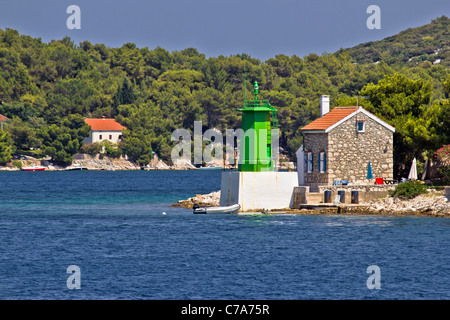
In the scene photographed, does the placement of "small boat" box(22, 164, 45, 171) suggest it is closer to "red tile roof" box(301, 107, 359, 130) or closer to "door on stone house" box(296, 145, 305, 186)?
"door on stone house" box(296, 145, 305, 186)

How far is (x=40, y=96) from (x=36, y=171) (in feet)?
55.2

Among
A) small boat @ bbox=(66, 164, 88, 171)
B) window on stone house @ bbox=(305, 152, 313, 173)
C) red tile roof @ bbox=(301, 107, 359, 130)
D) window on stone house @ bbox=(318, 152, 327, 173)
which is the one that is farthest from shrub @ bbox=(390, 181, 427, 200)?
small boat @ bbox=(66, 164, 88, 171)

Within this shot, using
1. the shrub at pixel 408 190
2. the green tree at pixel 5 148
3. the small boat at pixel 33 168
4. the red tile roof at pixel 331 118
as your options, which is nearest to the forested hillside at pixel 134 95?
the green tree at pixel 5 148

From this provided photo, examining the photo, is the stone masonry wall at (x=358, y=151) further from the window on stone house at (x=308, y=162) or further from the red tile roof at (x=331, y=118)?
the window on stone house at (x=308, y=162)

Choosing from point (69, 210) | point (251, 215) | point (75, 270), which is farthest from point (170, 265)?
point (69, 210)

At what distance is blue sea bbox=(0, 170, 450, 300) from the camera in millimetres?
27984

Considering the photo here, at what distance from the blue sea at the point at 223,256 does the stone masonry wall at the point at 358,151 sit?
2.90 metres

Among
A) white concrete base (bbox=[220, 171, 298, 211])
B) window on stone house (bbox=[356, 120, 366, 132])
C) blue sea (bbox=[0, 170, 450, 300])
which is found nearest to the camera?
blue sea (bbox=[0, 170, 450, 300])

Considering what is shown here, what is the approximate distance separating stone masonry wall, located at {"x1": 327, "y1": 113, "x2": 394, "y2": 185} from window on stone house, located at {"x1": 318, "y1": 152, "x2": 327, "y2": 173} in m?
0.24

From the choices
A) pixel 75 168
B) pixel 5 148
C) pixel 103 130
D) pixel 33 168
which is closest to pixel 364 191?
pixel 5 148

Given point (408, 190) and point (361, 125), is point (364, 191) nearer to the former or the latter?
point (408, 190)

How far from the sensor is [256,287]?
2866cm

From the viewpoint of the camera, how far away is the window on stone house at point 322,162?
155ft

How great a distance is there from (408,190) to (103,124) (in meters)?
115
